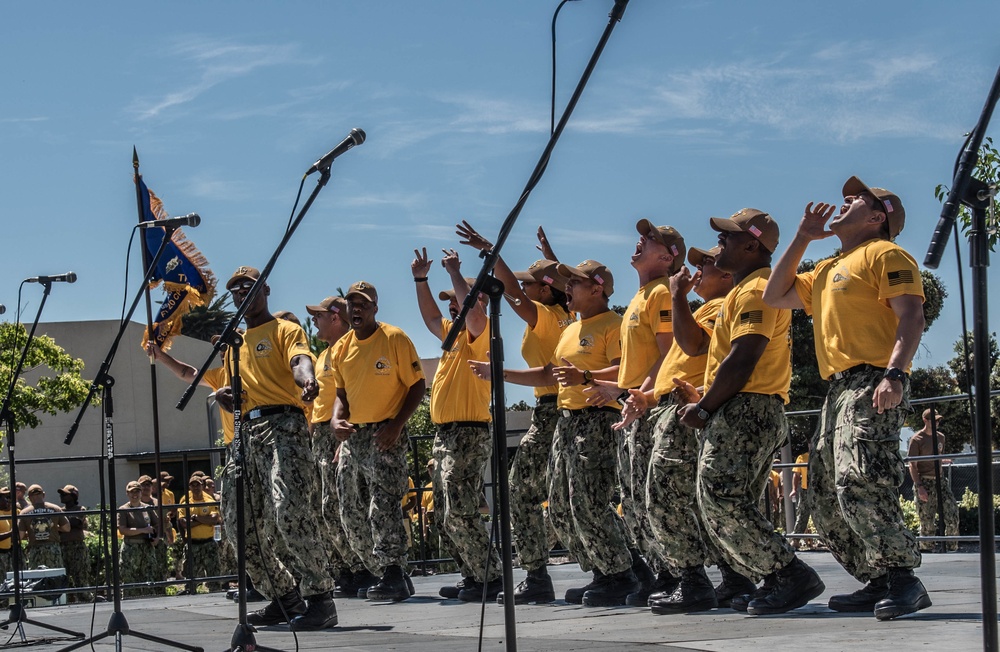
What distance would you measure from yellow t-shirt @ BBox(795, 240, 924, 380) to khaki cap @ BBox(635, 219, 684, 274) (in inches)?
61.8

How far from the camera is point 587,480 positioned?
304 inches

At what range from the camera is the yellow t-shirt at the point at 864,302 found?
586cm

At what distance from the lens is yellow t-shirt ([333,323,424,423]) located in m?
9.07

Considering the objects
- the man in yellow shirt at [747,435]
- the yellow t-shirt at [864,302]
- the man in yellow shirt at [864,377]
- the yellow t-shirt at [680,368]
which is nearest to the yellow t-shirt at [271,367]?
the yellow t-shirt at [680,368]

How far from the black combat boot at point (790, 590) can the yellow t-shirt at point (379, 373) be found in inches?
140

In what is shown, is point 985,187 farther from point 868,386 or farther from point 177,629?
point 177,629

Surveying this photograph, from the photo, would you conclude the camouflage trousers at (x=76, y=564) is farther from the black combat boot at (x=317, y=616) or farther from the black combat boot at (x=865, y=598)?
the black combat boot at (x=865, y=598)

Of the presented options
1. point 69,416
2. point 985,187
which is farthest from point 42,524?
point 69,416

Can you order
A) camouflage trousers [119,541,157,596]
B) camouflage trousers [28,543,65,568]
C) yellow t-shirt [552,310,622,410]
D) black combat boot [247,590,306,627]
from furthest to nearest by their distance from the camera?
camouflage trousers [119,541,157,596] < camouflage trousers [28,543,65,568] < yellow t-shirt [552,310,622,410] < black combat boot [247,590,306,627]

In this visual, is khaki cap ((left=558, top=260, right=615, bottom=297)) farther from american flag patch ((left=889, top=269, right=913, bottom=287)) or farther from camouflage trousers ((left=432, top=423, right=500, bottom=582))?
american flag patch ((left=889, top=269, right=913, bottom=287))

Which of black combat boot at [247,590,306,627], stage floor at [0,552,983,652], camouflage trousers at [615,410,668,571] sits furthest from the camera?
black combat boot at [247,590,306,627]

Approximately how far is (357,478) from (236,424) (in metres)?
3.61

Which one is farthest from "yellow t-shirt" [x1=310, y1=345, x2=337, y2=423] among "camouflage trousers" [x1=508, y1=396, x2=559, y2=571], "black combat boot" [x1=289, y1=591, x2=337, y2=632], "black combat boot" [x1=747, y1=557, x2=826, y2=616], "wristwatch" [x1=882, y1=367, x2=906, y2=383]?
"wristwatch" [x1=882, y1=367, x2=906, y2=383]

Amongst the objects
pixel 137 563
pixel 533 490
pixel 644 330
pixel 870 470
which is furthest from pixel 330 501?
pixel 870 470
